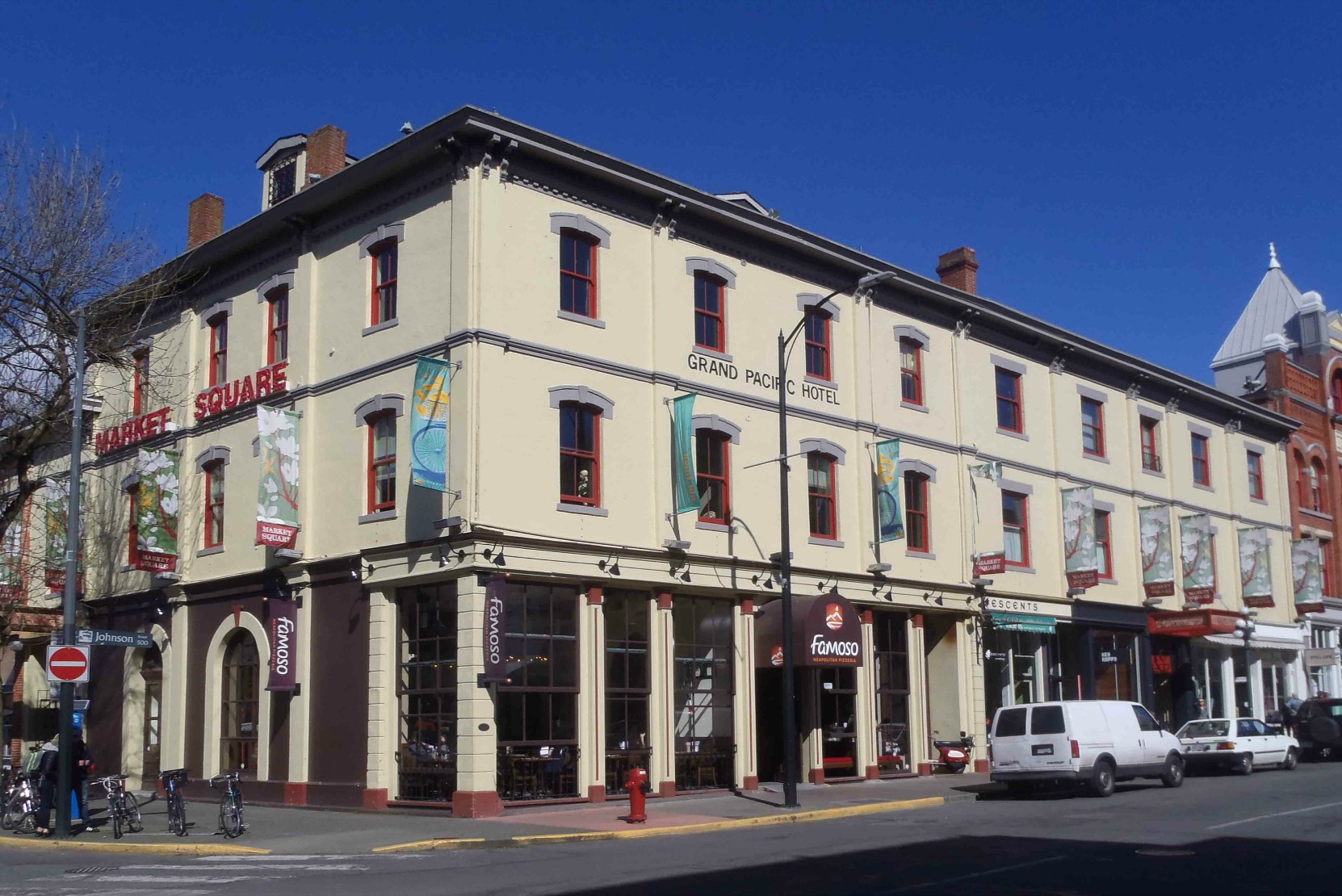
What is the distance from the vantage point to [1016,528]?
35062mm

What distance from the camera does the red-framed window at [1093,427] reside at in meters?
38.5

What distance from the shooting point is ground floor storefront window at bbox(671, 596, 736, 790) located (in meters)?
26.3

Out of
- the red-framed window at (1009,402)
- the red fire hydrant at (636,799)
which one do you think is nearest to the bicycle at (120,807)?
the red fire hydrant at (636,799)

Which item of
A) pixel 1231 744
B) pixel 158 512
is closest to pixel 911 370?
pixel 1231 744

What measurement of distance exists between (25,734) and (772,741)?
20.6 meters

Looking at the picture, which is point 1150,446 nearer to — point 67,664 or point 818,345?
point 818,345

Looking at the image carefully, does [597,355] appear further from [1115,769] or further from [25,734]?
[25,734]

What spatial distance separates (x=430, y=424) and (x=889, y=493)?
11.5 metres

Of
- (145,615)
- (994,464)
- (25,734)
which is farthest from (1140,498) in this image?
(25,734)

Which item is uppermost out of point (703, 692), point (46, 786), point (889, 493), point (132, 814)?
point (889, 493)

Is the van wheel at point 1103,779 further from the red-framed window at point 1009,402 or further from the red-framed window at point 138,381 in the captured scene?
the red-framed window at point 138,381

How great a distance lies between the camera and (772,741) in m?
29.5

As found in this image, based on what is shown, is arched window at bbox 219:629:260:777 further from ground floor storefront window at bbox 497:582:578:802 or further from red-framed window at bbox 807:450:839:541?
red-framed window at bbox 807:450:839:541

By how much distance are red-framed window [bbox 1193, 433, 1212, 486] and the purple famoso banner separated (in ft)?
97.7
